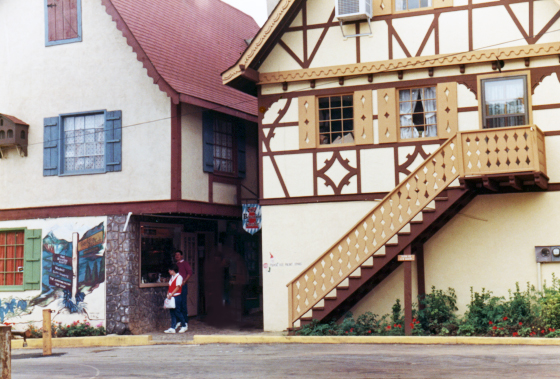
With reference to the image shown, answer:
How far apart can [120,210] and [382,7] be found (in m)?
7.82

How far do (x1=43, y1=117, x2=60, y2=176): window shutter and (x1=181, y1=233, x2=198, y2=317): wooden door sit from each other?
154 inches

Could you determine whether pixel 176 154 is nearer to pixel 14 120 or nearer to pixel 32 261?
pixel 14 120

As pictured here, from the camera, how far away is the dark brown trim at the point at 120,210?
18453 millimetres

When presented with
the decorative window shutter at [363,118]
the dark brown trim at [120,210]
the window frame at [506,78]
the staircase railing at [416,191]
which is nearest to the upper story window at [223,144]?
the dark brown trim at [120,210]

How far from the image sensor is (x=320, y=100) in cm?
1845

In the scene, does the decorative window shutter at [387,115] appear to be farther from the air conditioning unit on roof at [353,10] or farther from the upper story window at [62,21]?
the upper story window at [62,21]

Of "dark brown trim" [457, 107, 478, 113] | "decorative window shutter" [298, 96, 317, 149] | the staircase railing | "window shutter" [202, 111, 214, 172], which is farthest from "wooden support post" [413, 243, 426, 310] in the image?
"window shutter" [202, 111, 214, 172]

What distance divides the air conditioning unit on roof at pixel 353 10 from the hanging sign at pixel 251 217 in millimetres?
5002

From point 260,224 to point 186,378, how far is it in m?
8.64

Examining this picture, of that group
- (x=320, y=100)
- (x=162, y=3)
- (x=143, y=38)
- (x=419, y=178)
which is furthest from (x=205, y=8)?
(x=419, y=178)

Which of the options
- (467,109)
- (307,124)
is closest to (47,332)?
(307,124)

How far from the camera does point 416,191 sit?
52.8 feet

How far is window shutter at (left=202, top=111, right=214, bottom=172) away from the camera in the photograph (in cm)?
1972

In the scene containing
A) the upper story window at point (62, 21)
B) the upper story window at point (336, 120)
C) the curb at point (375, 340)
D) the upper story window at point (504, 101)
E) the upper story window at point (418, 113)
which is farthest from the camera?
the upper story window at point (62, 21)
